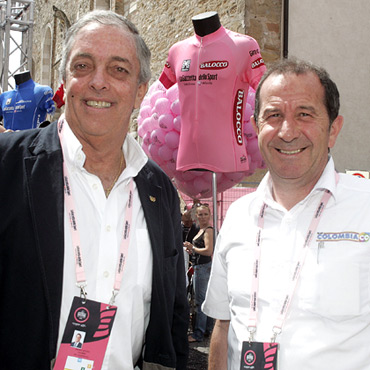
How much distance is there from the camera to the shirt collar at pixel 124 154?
160 centimetres

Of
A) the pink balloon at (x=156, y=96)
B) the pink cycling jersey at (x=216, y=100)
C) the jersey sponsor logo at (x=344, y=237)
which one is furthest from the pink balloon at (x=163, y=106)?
the jersey sponsor logo at (x=344, y=237)

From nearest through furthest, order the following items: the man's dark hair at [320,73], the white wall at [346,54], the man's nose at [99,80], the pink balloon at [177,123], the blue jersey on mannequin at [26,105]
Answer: the man's nose at [99,80]
the man's dark hair at [320,73]
the pink balloon at [177,123]
the blue jersey on mannequin at [26,105]
the white wall at [346,54]

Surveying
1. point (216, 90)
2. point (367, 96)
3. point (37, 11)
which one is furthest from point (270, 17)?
point (37, 11)

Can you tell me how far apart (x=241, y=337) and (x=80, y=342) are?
1.83ft

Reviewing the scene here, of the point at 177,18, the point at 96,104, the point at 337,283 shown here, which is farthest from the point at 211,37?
the point at 177,18

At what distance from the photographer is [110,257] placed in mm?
1549

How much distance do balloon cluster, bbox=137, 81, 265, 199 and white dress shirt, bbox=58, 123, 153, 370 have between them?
176cm

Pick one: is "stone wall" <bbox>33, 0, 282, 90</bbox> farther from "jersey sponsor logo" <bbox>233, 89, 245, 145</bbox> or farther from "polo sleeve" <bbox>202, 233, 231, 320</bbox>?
"polo sleeve" <bbox>202, 233, 231, 320</bbox>

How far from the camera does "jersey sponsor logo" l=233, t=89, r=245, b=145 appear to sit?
3.26 m

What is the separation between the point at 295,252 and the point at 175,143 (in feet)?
6.55

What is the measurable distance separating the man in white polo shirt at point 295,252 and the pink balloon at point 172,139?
5.27ft

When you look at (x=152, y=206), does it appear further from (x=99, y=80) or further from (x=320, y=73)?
(x=320, y=73)

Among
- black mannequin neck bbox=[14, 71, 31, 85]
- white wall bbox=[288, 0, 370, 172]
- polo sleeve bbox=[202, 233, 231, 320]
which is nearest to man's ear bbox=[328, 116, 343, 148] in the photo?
polo sleeve bbox=[202, 233, 231, 320]

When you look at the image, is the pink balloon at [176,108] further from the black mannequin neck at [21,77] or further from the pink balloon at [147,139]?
the black mannequin neck at [21,77]
